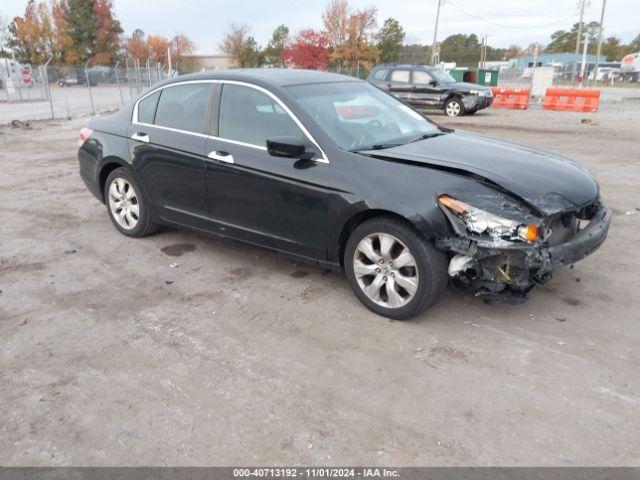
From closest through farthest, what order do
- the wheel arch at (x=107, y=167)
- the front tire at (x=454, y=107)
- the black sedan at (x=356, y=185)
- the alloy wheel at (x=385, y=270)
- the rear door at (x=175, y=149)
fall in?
the black sedan at (x=356, y=185) < the alloy wheel at (x=385, y=270) < the rear door at (x=175, y=149) < the wheel arch at (x=107, y=167) < the front tire at (x=454, y=107)

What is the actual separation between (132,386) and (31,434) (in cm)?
58

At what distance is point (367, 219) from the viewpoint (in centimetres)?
394

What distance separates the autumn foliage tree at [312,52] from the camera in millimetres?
52316

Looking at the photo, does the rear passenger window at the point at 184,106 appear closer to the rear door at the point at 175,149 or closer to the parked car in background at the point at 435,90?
the rear door at the point at 175,149

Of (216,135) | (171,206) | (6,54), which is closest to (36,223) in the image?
(171,206)

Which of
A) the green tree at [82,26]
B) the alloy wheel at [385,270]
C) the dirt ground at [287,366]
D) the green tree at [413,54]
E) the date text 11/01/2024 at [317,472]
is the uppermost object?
the green tree at [82,26]

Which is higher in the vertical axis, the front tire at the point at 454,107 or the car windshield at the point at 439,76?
the car windshield at the point at 439,76

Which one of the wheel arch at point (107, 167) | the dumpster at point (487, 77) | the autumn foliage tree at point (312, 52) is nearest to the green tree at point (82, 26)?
the autumn foliage tree at point (312, 52)

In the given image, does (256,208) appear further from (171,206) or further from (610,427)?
(610,427)

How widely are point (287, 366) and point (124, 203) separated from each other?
3156 mm

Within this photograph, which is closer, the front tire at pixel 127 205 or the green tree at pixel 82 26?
the front tire at pixel 127 205

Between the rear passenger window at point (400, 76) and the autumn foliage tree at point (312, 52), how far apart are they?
34561 mm

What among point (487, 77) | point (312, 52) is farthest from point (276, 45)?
point (487, 77)

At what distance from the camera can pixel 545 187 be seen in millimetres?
3762
